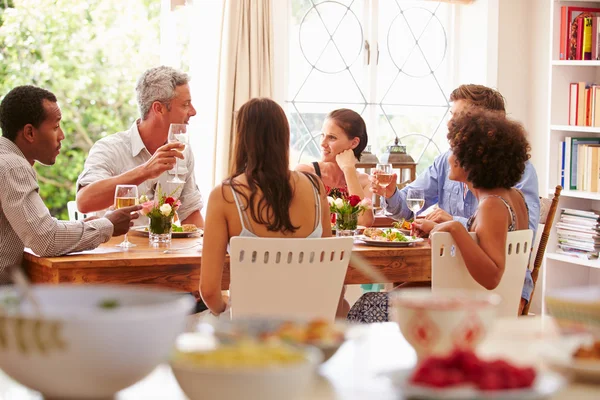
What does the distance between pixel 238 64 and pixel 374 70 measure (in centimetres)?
110

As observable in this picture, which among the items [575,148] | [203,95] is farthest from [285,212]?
[575,148]

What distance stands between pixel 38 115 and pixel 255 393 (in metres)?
2.08

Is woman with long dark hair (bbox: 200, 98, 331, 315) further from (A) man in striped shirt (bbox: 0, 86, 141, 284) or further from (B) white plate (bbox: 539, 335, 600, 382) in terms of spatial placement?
(B) white plate (bbox: 539, 335, 600, 382)

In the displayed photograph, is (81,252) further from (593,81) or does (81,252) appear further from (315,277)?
(593,81)

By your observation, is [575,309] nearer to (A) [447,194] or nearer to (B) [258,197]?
(B) [258,197]

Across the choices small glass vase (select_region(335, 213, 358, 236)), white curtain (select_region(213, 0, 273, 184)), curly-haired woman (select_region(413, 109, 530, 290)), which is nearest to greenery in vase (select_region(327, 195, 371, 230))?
small glass vase (select_region(335, 213, 358, 236))

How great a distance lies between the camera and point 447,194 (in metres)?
3.71

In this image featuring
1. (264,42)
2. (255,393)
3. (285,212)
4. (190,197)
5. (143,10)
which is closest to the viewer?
(255,393)

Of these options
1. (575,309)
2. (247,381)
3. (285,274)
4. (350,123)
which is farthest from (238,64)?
(247,381)

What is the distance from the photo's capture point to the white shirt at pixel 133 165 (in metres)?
3.50

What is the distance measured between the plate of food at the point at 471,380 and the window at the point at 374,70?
4.21 metres

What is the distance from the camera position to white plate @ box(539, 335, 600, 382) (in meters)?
1.04

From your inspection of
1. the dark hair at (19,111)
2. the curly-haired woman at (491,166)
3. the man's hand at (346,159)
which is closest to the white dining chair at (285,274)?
the curly-haired woman at (491,166)

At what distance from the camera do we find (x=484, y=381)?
35.7 inches
